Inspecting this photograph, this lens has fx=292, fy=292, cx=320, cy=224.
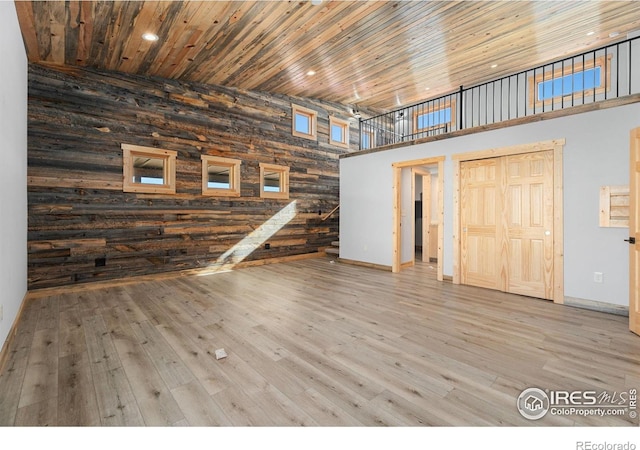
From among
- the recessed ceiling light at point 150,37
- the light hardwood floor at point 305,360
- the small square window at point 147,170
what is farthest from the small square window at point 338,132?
the light hardwood floor at point 305,360

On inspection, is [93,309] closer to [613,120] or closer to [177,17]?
[177,17]

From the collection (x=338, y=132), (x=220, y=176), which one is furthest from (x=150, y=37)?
(x=338, y=132)

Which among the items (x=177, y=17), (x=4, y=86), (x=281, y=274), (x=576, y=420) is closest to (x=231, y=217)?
(x=281, y=274)

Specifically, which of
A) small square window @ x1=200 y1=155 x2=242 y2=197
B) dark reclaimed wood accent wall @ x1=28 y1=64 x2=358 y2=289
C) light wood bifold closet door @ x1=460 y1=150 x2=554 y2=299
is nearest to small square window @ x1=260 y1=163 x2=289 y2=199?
dark reclaimed wood accent wall @ x1=28 y1=64 x2=358 y2=289

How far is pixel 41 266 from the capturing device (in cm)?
444

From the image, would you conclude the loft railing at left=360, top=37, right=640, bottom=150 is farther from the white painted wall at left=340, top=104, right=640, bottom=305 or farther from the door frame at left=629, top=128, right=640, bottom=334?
the door frame at left=629, top=128, right=640, bottom=334

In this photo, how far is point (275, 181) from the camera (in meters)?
7.38

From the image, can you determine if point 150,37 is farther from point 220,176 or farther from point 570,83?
point 570,83

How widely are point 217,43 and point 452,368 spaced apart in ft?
17.2

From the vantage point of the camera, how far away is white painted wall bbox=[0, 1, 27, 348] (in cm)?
255

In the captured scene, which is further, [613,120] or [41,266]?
[41,266]

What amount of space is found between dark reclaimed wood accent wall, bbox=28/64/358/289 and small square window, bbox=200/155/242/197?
129 millimetres

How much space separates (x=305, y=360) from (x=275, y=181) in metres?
5.53

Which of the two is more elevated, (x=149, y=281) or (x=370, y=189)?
(x=370, y=189)
